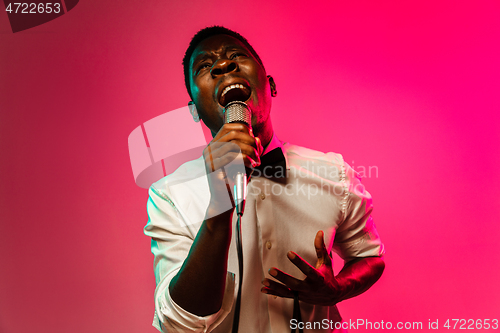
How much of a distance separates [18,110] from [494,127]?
2893mm

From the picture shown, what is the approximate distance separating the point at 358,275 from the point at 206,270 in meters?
0.61

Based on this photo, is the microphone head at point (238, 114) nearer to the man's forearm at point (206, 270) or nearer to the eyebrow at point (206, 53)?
the man's forearm at point (206, 270)

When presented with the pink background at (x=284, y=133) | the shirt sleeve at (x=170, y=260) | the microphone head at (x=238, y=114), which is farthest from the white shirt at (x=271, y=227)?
the pink background at (x=284, y=133)

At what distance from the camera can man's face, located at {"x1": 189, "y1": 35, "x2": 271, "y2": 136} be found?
118cm

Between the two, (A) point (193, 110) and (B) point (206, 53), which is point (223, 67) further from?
(A) point (193, 110)

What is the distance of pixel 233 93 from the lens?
1170 millimetres

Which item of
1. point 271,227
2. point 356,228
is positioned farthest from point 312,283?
point 356,228

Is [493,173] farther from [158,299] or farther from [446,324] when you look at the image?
[158,299]

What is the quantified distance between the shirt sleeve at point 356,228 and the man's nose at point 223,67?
1.91ft

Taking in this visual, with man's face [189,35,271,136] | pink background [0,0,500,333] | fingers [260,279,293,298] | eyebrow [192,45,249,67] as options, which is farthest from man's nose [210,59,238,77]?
pink background [0,0,500,333]

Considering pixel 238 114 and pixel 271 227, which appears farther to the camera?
pixel 271 227

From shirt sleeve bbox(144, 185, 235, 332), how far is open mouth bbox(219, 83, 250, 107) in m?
0.38

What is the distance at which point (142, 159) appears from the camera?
5.42 feet

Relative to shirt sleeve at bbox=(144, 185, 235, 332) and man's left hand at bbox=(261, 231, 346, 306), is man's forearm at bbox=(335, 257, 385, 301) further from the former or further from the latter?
shirt sleeve at bbox=(144, 185, 235, 332)
